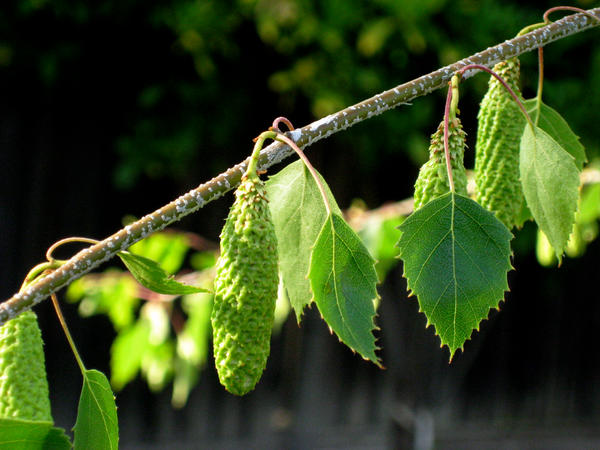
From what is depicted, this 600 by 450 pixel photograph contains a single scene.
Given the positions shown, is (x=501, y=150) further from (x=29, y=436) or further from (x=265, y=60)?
(x=265, y=60)

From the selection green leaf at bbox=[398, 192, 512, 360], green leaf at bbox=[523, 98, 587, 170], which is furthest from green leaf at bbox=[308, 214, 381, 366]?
green leaf at bbox=[523, 98, 587, 170]

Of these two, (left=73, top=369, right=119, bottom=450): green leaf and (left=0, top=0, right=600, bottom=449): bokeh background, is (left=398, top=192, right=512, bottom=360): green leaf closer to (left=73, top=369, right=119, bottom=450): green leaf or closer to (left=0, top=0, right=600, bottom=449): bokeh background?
(left=73, top=369, right=119, bottom=450): green leaf

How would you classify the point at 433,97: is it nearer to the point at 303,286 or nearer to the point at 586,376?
the point at 586,376

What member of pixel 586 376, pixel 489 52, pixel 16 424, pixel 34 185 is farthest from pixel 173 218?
pixel 586 376

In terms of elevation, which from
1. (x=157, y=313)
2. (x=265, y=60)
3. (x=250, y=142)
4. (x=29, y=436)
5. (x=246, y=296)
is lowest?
(x=29, y=436)

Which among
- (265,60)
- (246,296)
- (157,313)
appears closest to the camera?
(246,296)

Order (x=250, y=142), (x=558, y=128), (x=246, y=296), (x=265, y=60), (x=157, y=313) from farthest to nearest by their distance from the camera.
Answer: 1. (x=250, y=142)
2. (x=265, y=60)
3. (x=157, y=313)
4. (x=558, y=128)
5. (x=246, y=296)

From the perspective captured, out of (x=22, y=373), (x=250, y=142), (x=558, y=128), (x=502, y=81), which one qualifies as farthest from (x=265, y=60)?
(x=22, y=373)
